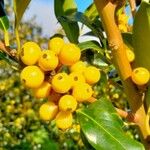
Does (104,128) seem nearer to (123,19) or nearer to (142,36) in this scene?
(142,36)

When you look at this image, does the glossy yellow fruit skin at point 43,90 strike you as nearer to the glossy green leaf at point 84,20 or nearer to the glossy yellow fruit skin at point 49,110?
the glossy yellow fruit skin at point 49,110

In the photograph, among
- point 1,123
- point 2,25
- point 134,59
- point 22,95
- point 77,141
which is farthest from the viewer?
point 22,95

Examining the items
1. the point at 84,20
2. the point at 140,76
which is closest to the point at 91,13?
the point at 84,20

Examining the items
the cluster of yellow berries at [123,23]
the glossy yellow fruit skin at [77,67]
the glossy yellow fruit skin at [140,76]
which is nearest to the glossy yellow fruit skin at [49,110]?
the glossy yellow fruit skin at [77,67]

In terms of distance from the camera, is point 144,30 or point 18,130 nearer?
point 144,30

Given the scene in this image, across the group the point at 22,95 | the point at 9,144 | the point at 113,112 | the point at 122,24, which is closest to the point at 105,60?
the point at 122,24

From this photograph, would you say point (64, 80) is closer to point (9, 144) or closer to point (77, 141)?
point (77, 141)

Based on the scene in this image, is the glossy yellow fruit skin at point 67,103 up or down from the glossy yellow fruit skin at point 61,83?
down
